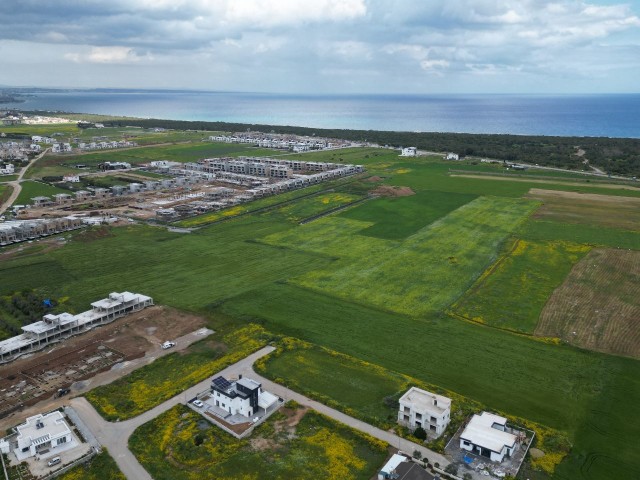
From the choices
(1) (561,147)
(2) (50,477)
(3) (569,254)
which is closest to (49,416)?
(2) (50,477)

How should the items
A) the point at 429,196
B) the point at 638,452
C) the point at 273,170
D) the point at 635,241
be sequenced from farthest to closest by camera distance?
the point at 273,170, the point at 429,196, the point at 635,241, the point at 638,452

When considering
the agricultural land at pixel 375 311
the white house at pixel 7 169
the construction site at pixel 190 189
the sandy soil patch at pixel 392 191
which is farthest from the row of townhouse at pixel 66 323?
the white house at pixel 7 169

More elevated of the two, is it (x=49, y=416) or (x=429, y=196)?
(x=429, y=196)

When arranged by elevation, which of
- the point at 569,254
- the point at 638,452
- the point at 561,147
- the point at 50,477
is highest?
the point at 561,147

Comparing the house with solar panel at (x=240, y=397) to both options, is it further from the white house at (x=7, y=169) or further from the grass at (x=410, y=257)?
the white house at (x=7, y=169)

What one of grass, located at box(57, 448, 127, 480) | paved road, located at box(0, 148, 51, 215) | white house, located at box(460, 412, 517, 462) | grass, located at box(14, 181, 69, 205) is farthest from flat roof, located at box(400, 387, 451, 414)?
grass, located at box(14, 181, 69, 205)

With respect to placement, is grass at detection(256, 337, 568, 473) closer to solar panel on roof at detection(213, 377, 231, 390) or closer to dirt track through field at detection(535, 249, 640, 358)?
solar panel on roof at detection(213, 377, 231, 390)

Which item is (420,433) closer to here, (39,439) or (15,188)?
(39,439)

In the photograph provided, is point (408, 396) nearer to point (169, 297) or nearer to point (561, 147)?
point (169, 297)
